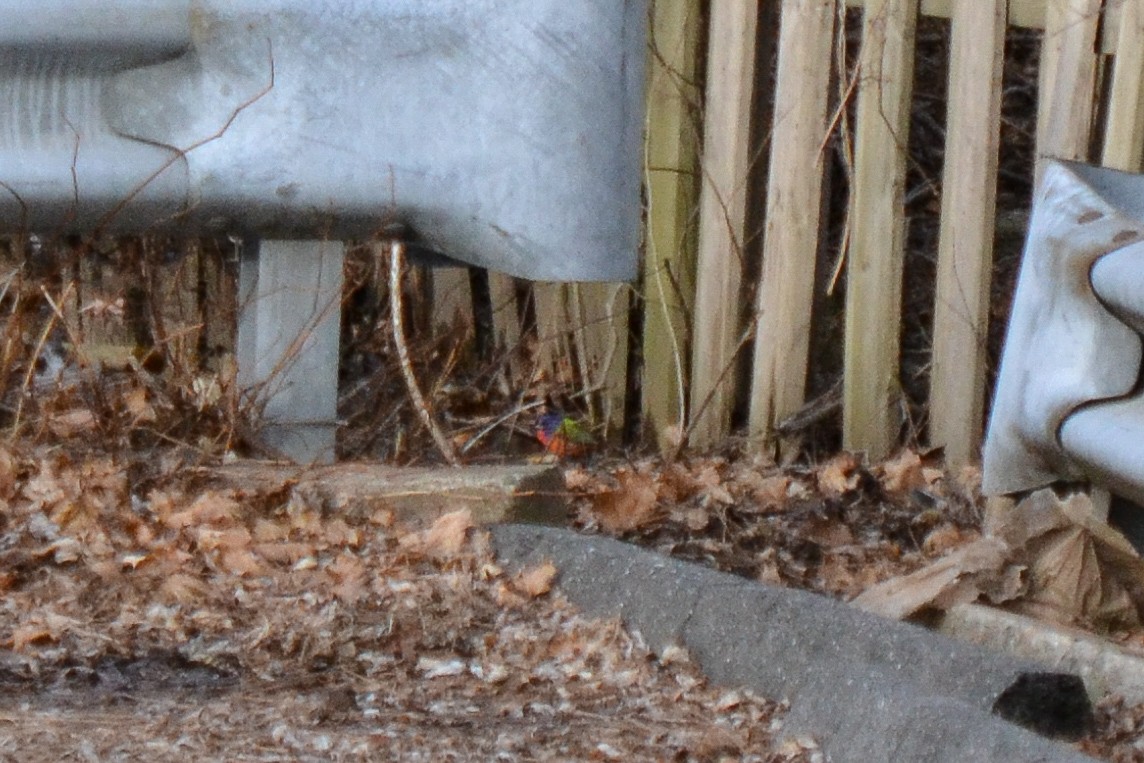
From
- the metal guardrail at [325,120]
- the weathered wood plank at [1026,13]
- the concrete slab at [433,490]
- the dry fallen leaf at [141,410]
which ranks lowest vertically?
the concrete slab at [433,490]

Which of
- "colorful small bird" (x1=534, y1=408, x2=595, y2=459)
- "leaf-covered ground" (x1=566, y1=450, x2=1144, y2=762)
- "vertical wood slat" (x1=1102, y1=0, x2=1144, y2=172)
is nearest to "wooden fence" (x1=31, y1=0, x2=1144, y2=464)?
→ "vertical wood slat" (x1=1102, y1=0, x2=1144, y2=172)

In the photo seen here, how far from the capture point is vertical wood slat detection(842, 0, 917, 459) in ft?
14.4

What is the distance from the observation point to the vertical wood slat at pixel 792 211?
14.8ft

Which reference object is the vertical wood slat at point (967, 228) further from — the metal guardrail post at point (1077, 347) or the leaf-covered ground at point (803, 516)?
the metal guardrail post at point (1077, 347)

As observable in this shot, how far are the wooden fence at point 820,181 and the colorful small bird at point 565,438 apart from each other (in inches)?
8.6

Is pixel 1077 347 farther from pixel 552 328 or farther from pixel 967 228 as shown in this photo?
pixel 552 328

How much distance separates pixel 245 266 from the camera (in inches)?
137

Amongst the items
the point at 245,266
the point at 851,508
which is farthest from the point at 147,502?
the point at 851,508

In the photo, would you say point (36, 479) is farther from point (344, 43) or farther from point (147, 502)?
point (344, 43)

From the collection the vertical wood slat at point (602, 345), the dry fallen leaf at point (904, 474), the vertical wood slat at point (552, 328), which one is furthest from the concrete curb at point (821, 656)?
the vertical wood slat at point (552, 328)

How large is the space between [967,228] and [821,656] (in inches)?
86.2

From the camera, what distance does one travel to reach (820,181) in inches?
180

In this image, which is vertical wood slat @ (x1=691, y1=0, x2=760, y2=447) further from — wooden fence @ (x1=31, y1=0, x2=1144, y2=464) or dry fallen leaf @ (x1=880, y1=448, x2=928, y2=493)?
dry fallen leaf @ (x1=880, y1=448, x2=928, y2=493)

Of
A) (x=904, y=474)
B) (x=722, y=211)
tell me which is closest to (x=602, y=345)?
(x=722, y=211)
